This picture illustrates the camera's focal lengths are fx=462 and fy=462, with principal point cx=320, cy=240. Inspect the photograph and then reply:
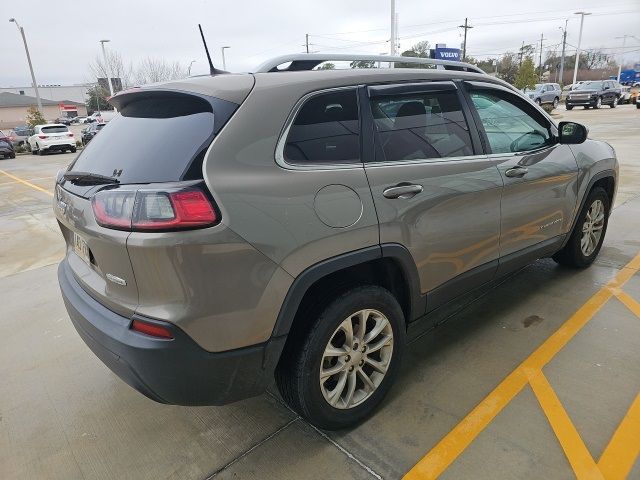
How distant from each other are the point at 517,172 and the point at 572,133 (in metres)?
0.87

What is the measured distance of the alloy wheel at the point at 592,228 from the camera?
416cm

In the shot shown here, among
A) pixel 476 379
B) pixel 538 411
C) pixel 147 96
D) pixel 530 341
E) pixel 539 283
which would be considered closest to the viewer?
pixel 147 96

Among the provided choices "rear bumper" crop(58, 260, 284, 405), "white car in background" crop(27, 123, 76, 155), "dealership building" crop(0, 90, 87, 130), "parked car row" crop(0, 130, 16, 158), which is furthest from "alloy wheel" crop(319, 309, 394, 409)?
"dealership building" crop(0, 90, 87, 130)

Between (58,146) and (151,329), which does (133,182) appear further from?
(58,146)

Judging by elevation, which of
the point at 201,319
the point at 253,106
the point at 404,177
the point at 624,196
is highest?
the point at 253,106

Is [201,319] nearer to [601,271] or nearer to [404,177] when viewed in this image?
[404,177]

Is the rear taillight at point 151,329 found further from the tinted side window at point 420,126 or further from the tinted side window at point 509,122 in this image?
the tinted side window at point 509,122

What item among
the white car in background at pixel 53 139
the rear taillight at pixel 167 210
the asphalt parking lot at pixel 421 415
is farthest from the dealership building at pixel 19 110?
the rear taillight at pixel 167 210

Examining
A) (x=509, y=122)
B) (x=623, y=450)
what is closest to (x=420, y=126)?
(x=509, y=122)

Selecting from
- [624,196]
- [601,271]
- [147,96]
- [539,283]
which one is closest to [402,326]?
[147,96]

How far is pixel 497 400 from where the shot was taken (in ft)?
8.39

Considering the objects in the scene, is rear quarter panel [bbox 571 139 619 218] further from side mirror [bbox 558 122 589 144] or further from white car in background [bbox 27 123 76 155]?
white car in background [bbox 27 123 76 155]

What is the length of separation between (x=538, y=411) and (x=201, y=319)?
1.85m

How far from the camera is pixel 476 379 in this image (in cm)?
276
